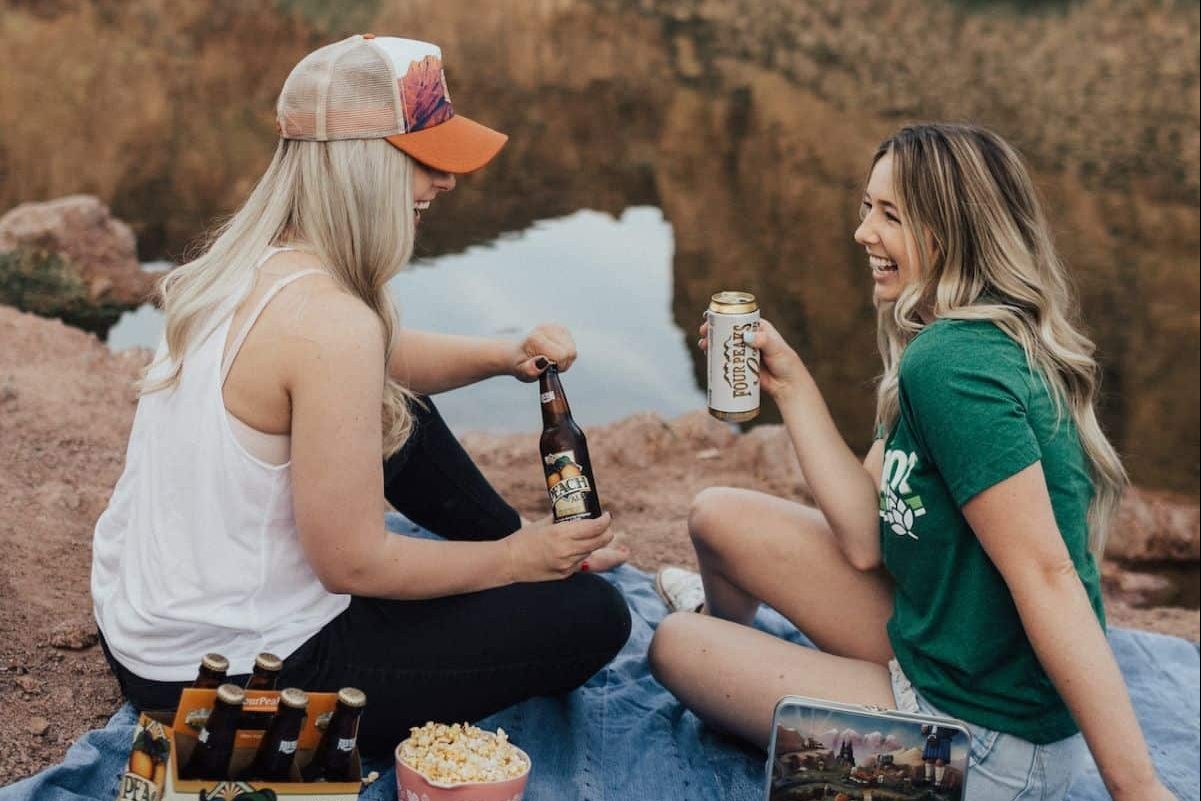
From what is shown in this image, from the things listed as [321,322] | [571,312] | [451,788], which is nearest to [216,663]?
[451,788]

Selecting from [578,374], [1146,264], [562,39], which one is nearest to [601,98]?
[562,39]

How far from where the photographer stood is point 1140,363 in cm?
745

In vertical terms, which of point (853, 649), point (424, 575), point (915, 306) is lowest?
point (853, 649)

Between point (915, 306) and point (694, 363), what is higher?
point (915, 306)

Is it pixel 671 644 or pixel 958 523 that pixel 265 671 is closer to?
pixel 671 644

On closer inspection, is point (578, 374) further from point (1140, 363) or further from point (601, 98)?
point (601, 98)

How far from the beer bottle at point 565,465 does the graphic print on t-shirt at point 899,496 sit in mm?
532

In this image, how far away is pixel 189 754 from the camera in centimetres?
195

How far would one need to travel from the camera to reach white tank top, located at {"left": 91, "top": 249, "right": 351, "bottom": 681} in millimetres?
2143

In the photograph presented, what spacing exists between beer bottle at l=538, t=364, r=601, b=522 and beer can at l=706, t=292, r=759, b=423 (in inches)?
11.0

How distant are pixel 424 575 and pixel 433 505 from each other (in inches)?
27.0

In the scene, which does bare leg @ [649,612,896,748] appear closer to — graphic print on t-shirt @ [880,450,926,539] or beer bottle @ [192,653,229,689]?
graphic print on t-shirt @ [880,450,926,539]

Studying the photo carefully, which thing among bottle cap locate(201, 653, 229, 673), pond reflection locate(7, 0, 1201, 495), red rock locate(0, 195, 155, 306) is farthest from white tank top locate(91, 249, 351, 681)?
red rock locate(0, 195, 155, 306)

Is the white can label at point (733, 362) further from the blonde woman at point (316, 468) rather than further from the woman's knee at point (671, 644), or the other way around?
the woman's knee at point (671, 644)
